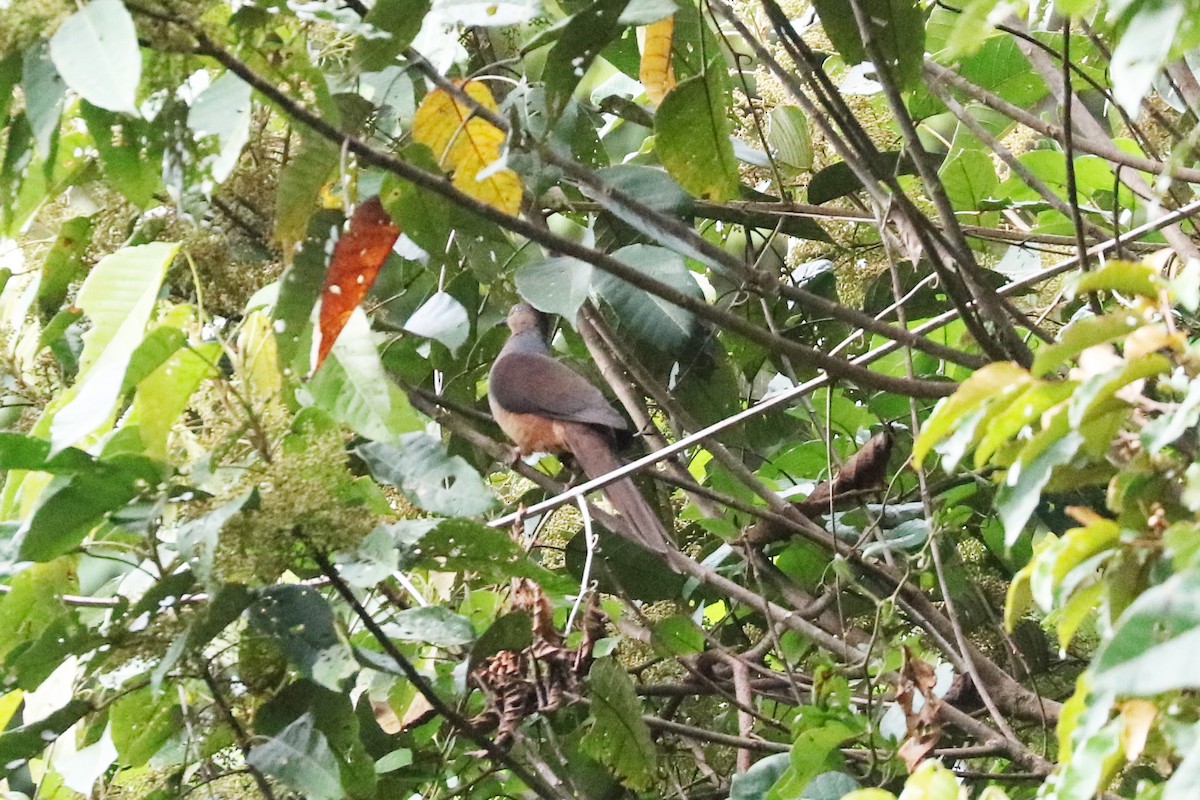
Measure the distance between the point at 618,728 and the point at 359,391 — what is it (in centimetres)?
88

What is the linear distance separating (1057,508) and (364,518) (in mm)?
1386

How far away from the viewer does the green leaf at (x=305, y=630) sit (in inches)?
60.4

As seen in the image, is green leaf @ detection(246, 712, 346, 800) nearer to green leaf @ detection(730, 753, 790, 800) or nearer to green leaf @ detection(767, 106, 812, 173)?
green leaf @ detection(730, 753, 790, 800)

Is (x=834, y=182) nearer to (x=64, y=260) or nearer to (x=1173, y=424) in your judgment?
(x=64, y=260)

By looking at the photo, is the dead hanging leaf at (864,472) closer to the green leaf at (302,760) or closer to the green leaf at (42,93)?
the green leaf at (302,760)

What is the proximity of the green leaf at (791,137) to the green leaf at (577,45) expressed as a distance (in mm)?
1251

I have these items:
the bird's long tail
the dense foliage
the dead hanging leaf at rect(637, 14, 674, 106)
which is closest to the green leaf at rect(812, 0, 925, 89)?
the dense foliage

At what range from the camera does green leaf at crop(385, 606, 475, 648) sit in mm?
1802

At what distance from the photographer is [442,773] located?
224 centimetres

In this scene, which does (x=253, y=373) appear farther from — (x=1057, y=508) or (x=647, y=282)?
(x=1057, y=508)

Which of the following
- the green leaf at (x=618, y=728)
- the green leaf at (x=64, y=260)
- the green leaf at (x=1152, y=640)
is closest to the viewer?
the green leaf at (x=1152, y=640)

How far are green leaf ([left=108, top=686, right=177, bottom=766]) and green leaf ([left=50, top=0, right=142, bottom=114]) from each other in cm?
104

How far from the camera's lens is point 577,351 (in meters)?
3.05

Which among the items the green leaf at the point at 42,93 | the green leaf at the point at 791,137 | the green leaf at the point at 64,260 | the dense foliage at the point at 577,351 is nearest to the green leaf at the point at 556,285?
the dense foliage at the point at 577,351
